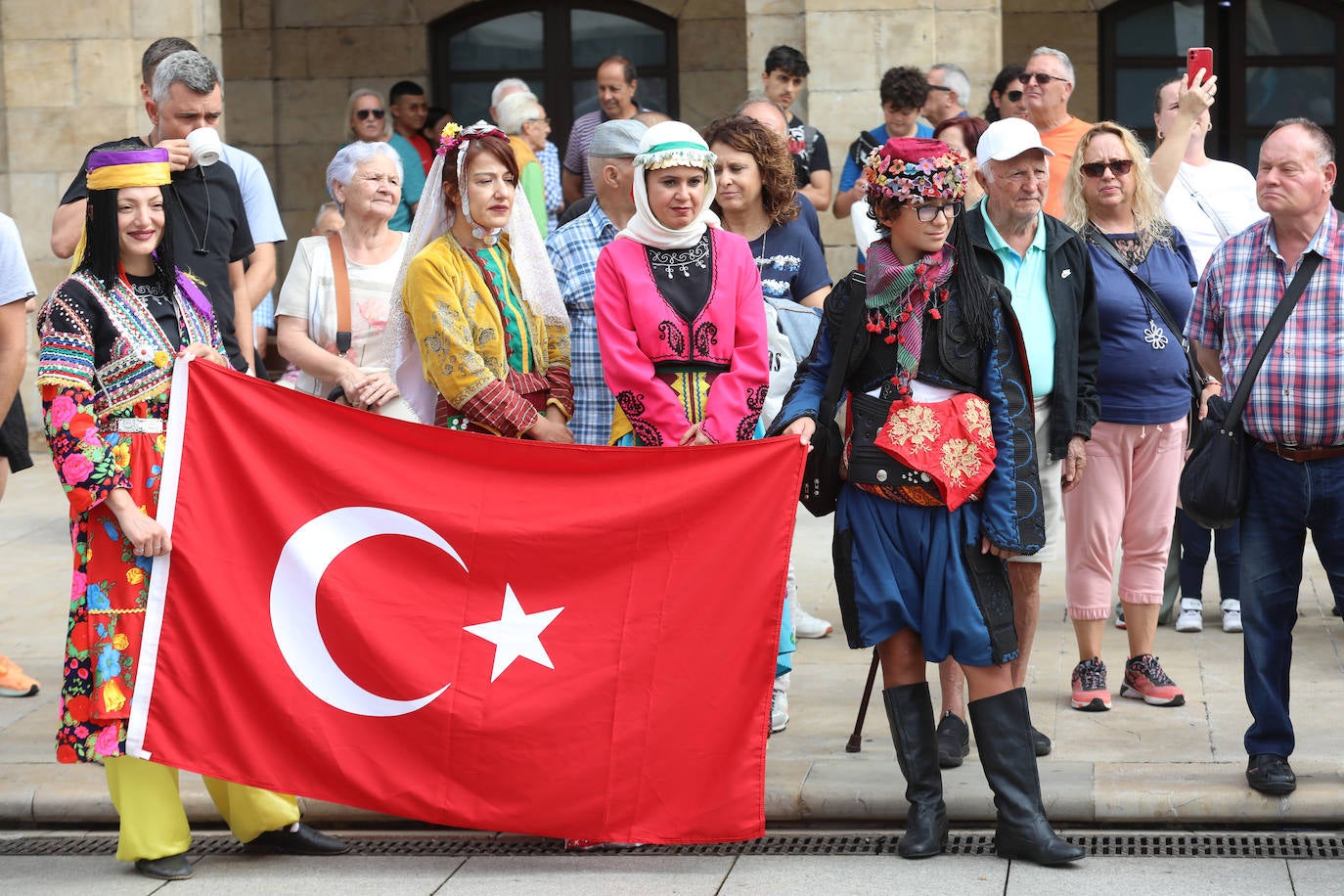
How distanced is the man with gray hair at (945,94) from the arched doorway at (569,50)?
17.1ft

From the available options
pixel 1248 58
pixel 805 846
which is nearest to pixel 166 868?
pixel 805 846

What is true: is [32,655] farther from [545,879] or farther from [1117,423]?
[1117,423]

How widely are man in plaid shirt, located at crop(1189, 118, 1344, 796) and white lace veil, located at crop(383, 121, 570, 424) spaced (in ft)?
7.21

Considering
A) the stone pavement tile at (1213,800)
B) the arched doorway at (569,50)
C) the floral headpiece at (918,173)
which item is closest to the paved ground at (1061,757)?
the stone pavement tile at (1213,800)

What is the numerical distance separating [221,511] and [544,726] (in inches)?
45.1

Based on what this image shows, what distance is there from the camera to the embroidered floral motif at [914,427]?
17.5 ft

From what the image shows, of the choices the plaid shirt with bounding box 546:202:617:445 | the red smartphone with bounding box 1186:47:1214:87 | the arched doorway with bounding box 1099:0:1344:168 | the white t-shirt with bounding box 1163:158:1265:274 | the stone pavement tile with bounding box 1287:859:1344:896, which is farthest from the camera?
the arched doorway with bounding box 1099:0:1344:168

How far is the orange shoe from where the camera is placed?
24.2 ft

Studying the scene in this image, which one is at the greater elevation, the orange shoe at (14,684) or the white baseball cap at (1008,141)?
the white baseball cap at (1008,141)

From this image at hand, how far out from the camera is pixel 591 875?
17.6 feet

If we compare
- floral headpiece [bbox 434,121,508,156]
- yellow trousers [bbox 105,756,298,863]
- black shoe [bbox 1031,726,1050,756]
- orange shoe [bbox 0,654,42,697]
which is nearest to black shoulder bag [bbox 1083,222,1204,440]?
black shoe [bbox 1031,726,1050,756]

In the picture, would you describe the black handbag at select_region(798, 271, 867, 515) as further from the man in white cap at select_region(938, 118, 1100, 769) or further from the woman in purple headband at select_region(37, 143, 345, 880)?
the woman in purple headband at select_region(37, 143, 345, 880)

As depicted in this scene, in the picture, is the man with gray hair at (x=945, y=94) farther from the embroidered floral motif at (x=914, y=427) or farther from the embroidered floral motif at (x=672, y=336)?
the embroidered floral motif at (x=914, y=427)

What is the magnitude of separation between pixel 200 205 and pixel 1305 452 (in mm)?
3973
